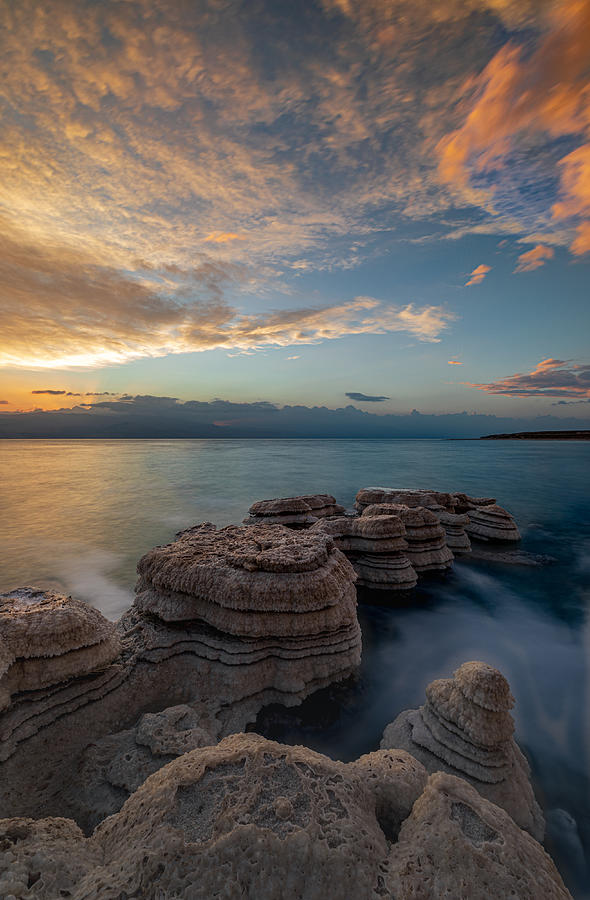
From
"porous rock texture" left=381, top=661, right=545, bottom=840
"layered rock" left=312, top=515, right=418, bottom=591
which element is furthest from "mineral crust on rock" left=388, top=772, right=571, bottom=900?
"layered rock" left=312, top=515, right=418, bottom=591

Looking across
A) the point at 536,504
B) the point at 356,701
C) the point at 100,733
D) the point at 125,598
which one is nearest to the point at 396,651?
the point at 356,701

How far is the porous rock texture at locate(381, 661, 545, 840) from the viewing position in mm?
3428

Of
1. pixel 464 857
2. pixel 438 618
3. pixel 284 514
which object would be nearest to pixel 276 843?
pixel 464 857

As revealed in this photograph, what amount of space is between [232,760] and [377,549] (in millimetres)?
6422

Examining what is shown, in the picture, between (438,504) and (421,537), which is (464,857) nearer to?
(421,537)

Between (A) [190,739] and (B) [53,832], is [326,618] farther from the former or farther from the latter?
(B) [53,832]

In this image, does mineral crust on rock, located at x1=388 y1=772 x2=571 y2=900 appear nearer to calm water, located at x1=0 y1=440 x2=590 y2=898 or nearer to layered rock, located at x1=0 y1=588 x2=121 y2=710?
calm water, located at x1=0 y1=440 x2=590 y2=898

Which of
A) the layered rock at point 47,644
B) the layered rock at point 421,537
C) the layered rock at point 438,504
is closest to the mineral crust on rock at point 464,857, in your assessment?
the layered rock at point 47,644

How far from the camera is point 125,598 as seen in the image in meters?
8.16

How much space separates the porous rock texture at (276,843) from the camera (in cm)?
160

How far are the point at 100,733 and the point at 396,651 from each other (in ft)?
15.1

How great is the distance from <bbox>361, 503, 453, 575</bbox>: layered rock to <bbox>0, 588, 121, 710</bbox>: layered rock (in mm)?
6560

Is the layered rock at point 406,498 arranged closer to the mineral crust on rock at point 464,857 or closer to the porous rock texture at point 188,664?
the porous rock texture at point 188,664

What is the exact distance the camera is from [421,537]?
9.34 m
